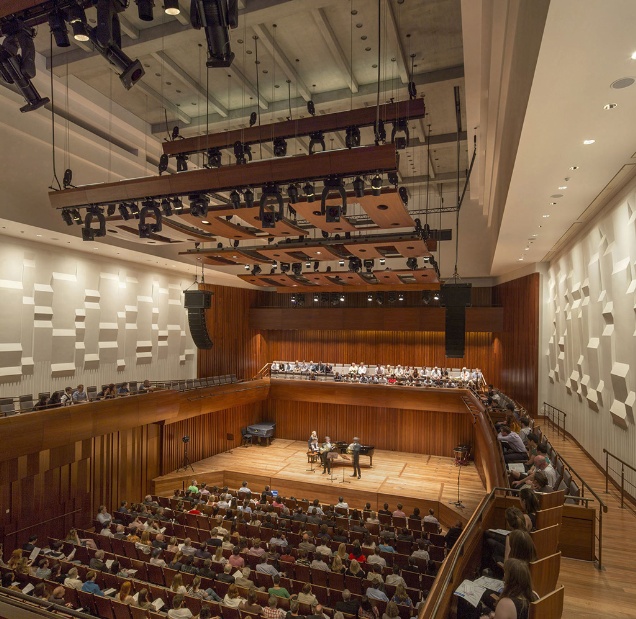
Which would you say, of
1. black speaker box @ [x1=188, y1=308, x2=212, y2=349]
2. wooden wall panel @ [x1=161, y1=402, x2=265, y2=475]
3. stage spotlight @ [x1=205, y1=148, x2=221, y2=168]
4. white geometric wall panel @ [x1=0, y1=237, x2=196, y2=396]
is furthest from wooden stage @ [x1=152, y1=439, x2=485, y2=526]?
stage spotlight @ [x1=205, y1=148, x2=221, y2=168]

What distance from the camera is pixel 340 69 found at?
7.21 meters

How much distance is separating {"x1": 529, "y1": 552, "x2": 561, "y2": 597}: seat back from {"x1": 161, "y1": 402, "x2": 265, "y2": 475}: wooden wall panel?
37.6 ft

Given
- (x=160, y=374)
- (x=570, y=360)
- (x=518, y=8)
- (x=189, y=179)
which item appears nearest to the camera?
(x=518, y=8)

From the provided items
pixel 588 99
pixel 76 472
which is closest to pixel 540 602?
pixel 588 99

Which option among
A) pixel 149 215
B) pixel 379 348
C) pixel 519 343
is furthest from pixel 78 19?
pixel 379 348

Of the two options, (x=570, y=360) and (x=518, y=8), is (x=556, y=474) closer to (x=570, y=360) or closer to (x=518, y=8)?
(x=570, y=360)

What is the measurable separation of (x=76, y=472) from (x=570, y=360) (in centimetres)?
1090

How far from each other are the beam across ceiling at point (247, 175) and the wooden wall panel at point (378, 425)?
12370 millimetres

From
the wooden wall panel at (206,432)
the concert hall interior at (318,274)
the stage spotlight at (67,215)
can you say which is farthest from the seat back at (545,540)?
the wooden wall panel at (206,432)

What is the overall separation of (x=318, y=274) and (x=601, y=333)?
754cm

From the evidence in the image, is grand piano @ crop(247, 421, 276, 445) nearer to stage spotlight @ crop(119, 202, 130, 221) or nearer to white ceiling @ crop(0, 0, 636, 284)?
white ceiling @ crop(0, 0, 636, 284)

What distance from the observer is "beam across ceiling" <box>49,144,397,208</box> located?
201 inches

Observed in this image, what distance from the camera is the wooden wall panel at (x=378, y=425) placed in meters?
16.0

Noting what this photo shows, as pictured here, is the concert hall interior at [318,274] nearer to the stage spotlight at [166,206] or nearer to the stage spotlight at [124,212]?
the stage spotlight at [124,212]
